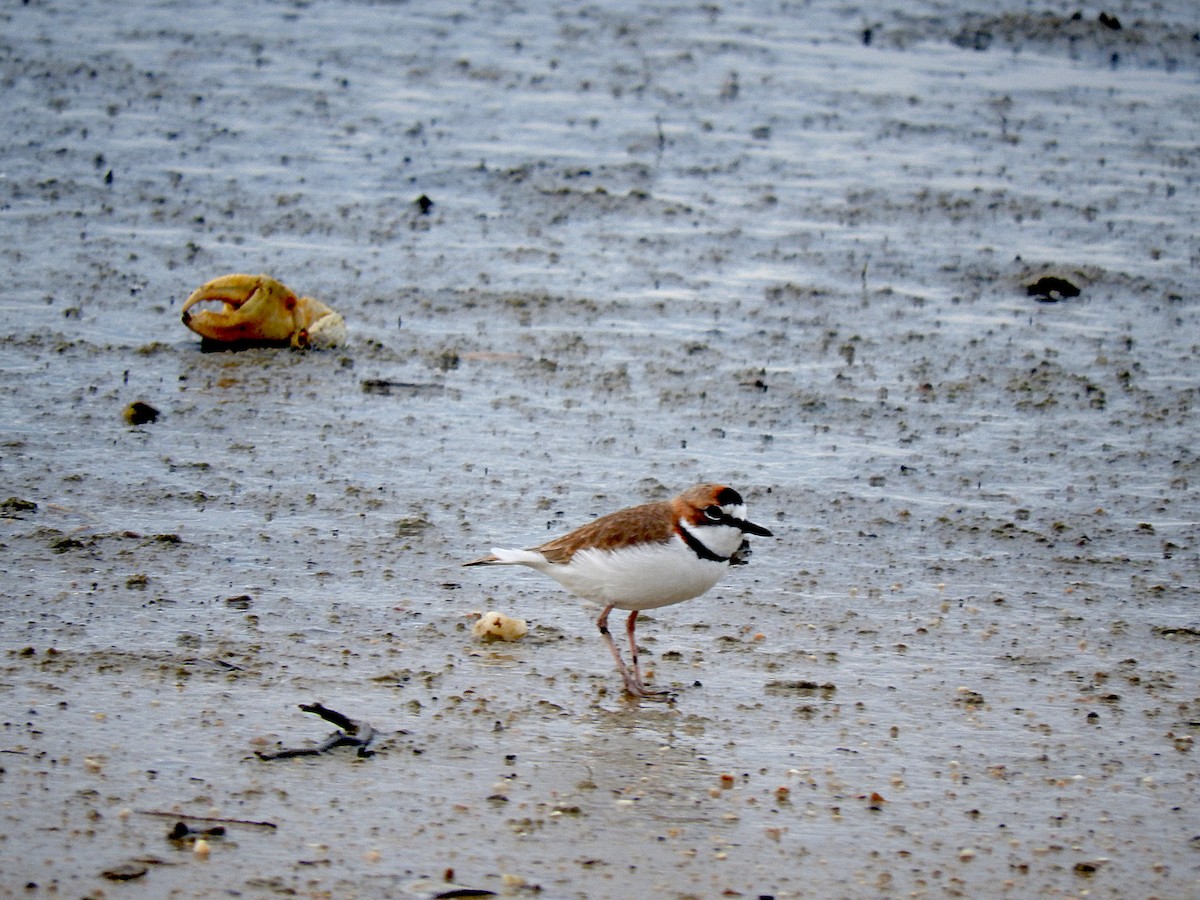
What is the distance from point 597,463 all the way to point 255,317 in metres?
2.58

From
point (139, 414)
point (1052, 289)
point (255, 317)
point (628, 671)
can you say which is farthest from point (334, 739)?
point (1052, 289)

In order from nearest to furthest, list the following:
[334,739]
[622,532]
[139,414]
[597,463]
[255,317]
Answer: [334,739] → [622,532] → [597,463] → [139,414] → [255,317]

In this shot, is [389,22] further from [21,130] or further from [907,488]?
[907,488]

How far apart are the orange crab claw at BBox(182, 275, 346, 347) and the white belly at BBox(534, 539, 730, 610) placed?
12.6ft

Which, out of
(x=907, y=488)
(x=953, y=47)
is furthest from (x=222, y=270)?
(x=953, y=47)

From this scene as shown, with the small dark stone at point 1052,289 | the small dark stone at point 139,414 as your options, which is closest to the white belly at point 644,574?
the small dark stone at point 139,414

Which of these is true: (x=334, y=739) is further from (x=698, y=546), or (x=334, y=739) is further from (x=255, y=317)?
(x=255, y=317)

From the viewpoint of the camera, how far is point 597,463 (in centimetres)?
834

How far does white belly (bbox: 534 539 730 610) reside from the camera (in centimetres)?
618

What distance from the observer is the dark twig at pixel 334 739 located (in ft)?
17.8

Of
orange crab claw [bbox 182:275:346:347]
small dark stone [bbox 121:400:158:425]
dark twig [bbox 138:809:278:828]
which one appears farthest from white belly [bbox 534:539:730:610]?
orange crab claw [bbox 182:275:346:347]

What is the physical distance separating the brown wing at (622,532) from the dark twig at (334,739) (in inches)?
48.4

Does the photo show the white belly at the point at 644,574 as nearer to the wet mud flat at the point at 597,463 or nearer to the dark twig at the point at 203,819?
the wet mud flat at the point at 597,463

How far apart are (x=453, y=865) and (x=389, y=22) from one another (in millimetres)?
14115
